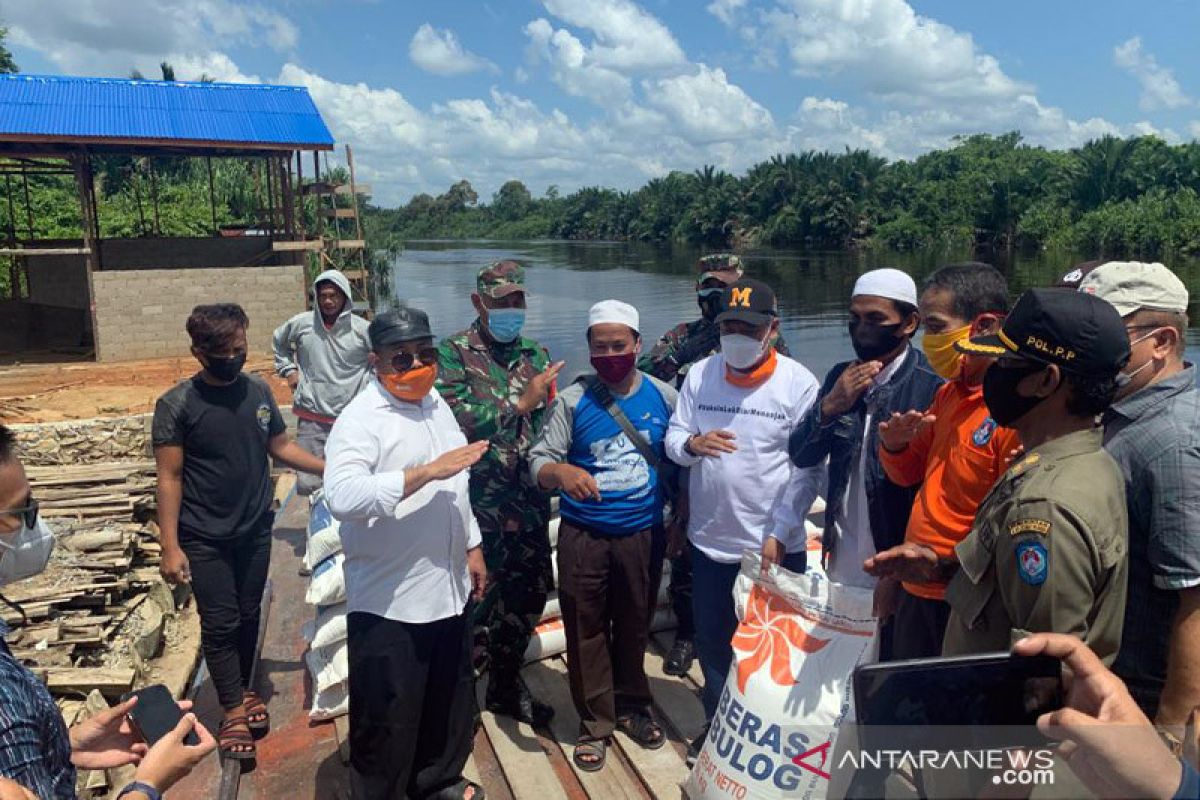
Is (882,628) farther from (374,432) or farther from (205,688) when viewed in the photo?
(205,688)

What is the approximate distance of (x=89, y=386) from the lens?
11.9 m

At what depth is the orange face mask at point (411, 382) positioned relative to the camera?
2.61 m

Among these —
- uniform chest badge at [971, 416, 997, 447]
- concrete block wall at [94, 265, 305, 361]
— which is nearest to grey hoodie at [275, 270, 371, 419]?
uniform chest badge at [971, 416, 997, 447]

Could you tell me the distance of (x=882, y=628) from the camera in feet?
8.23

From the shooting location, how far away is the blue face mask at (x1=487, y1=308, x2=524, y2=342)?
135 inches

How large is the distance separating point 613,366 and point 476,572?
2.94 feet

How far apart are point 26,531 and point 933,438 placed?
7.53ft

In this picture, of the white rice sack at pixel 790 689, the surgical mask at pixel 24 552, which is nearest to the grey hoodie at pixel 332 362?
the surgical mask at pixel 24 552

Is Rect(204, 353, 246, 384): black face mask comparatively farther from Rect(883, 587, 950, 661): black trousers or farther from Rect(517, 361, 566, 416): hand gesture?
Rect(883, 587, 950, 661): black trousers

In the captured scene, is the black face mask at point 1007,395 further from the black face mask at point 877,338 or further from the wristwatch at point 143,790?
the wristwatch at point 143,790

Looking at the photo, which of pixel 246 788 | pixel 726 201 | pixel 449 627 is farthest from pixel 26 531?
pixel 726 201

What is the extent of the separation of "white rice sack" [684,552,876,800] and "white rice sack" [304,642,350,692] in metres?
1.68

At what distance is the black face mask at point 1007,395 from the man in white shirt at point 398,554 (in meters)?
1.44

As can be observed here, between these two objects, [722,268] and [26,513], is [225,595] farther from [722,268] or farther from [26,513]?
[722,268]
